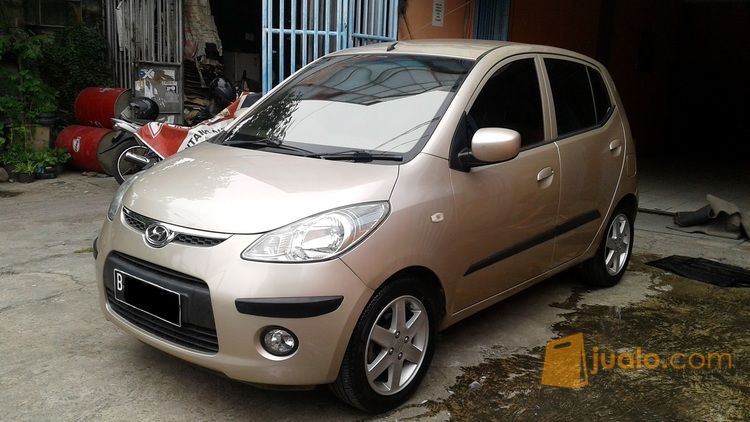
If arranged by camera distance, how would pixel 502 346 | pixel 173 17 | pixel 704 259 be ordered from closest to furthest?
1. pixel 502 346
2. pixel 704 259
3. pixel 173 17

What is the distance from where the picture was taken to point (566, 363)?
12.2 feet

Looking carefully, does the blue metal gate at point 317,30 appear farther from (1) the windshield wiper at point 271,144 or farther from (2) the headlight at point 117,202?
(2) the headlight at point 117,202

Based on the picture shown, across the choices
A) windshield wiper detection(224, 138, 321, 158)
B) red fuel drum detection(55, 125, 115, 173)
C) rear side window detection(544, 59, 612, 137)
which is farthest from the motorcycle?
rear side window detection(544, 59, 612, 137)

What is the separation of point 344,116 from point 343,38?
11.4 feet

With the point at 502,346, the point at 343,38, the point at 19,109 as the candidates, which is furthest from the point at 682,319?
the point at 19,109

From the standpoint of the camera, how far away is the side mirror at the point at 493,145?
326 centimetres

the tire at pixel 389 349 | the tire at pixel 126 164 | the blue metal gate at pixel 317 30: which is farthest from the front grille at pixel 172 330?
the tire at pixel 126 164

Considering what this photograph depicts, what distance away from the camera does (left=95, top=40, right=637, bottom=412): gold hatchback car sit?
2727 mm

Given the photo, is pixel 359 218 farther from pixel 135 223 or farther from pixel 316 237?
pixel 135 223

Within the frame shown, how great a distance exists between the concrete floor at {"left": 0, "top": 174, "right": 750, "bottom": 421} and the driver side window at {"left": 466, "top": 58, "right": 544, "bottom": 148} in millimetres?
1174

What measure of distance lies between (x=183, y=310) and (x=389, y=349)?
90 centimetres

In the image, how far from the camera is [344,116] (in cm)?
362

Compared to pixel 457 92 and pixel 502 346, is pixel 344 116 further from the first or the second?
pixel 502 346

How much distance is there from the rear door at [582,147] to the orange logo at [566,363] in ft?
1.71
